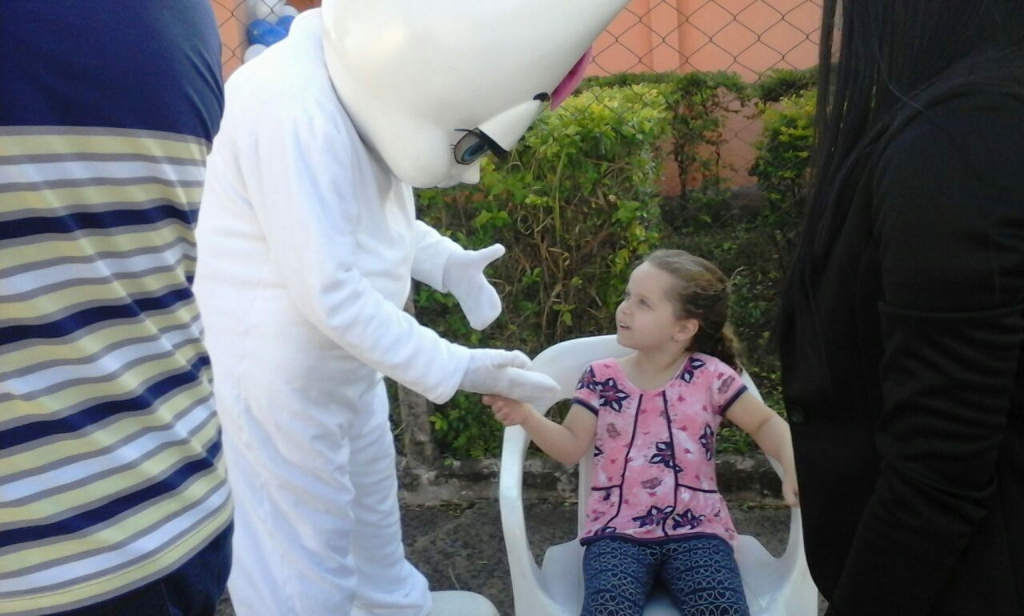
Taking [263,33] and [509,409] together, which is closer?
[509,409]

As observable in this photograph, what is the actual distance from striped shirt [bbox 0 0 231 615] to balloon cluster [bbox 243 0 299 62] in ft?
15.4

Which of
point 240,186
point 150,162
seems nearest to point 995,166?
point 150,162

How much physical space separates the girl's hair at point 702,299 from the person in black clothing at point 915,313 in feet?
3.37

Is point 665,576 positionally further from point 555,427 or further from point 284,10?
point 284,10

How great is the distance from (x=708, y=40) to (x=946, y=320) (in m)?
6.06

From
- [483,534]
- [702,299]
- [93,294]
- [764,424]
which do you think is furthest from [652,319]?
[93,294]

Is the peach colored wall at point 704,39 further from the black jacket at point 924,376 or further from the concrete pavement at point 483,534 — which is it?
the black jacket at point 924,376

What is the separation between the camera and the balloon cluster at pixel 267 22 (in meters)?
5.59

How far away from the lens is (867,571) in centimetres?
117

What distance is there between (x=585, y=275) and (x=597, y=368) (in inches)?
40.4

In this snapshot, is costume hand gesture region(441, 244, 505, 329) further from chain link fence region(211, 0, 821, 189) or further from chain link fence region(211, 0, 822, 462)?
chain link fence region(211, 0, 821, 189)

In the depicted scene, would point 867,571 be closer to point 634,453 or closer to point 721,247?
point 634,453

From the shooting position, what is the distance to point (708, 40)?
6715 mm

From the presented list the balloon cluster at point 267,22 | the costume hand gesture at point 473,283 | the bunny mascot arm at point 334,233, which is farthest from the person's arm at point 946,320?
the balloon cluster at point 267,22
